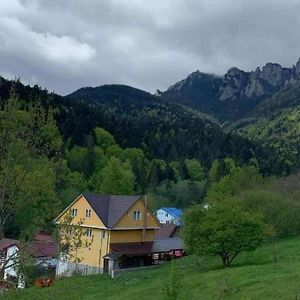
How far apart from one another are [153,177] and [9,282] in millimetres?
107701

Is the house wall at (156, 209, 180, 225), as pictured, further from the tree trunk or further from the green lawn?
the tree trunk

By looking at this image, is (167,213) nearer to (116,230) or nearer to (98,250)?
(116,230)

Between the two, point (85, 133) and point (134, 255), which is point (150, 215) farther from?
point (85, 133)

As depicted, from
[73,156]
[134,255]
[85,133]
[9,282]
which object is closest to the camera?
[9,282]

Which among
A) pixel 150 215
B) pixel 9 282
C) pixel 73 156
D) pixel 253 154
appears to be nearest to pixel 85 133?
pixel 73 156

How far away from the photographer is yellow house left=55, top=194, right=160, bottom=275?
53.5 metres

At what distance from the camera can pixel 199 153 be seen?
172 meters

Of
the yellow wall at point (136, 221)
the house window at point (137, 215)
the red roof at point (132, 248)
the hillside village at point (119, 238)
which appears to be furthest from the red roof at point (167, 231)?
the red roof at point (132, 248)

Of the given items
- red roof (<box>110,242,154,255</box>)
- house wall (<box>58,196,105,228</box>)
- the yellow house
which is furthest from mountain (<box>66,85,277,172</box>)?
red roof (<box>110,242,154,255</box>)

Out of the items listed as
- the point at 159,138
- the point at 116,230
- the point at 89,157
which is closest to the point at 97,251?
the point at 116,230

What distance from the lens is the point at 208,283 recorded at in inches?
1325

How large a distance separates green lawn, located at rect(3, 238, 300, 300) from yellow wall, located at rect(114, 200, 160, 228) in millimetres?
7910

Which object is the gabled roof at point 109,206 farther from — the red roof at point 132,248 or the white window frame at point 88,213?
the red roof at point 132,248

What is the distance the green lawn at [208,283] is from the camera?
13914 mm
